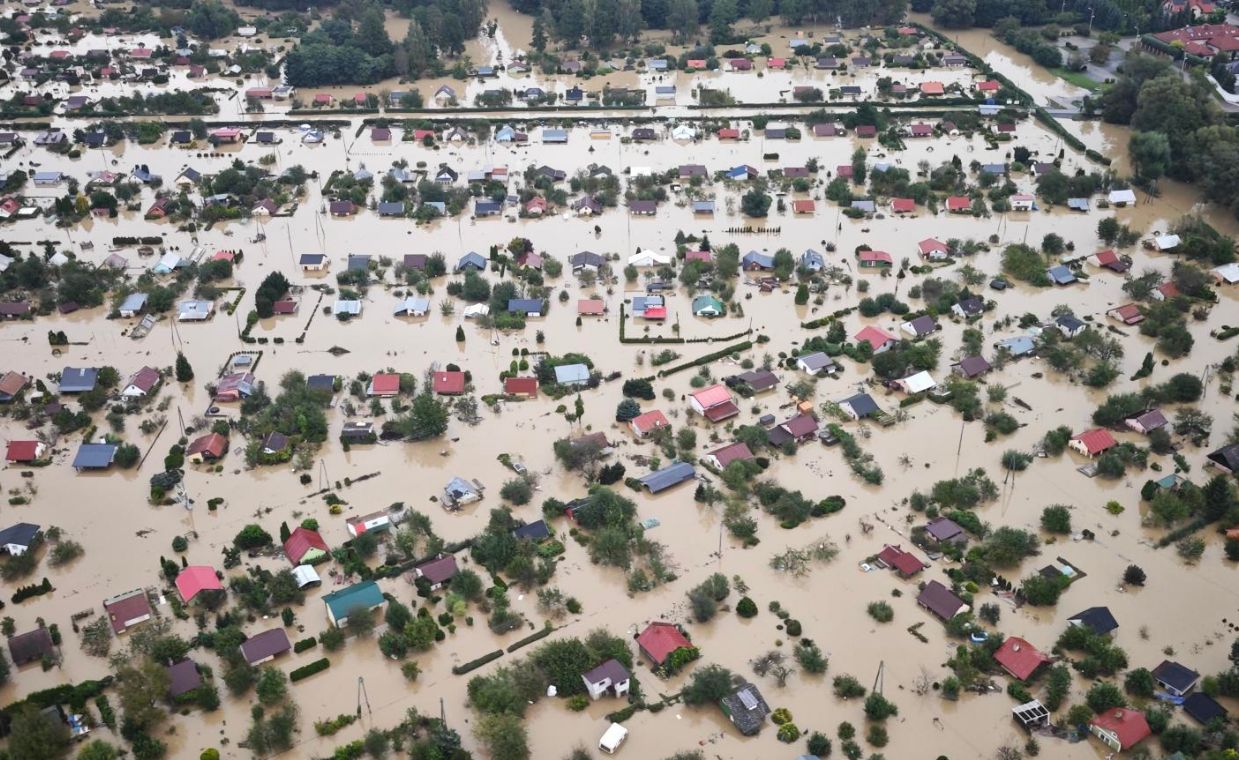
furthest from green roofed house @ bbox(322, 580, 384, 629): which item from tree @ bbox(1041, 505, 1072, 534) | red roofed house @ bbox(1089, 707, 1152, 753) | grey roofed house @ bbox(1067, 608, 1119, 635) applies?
tree @ bbox(1041, 505, 1072, 534)

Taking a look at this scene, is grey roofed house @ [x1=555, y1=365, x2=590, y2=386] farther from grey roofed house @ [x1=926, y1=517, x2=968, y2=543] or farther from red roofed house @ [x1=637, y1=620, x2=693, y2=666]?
grey roofed house @ [x1=926, y1=517, x2=968, y2=543]

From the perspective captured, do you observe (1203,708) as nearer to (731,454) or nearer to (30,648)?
(731,454)

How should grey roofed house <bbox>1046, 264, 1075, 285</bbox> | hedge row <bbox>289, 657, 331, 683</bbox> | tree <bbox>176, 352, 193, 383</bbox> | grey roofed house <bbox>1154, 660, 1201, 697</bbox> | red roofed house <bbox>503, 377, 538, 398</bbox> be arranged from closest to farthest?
grey roofed house <bbox>1154, 660, 1201, 697</bbox>
hedge row <bbox>289, 657, 331, 683</bbox>
red roofed house <bbox>503, 377, 538, 398</bbox>
tree <bbox>176, 352, 193, 383</bbox>
grey roofed house <bbox>1046, 264, 1075, 285</bbox>

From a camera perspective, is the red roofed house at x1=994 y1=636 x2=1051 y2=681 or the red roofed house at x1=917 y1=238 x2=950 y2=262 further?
the red roofed house at x1=917 y1=238 x2=950 y2=262

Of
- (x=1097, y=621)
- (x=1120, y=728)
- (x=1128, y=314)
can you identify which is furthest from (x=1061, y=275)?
(x=1120, y=728)

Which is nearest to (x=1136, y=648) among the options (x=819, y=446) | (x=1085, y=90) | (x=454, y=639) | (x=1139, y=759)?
(x=1139, y=759)

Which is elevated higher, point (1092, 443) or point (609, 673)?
point (1092, 443)

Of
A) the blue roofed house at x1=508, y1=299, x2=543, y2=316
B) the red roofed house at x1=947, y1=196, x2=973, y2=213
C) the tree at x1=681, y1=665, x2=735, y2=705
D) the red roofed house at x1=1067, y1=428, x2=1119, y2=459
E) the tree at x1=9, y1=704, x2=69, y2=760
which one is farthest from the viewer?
the red roofed house at x1=947, y1=196, x2=973, y2=213
